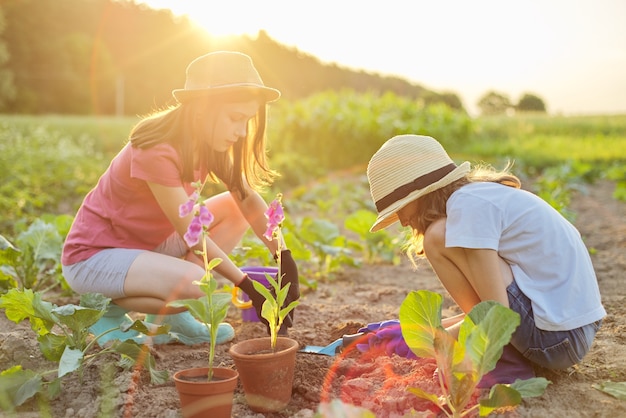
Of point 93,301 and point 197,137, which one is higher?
point 197,137

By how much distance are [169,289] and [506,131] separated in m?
15.9

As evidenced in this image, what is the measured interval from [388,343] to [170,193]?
1033 mm

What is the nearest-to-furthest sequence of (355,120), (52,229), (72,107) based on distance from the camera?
(52,229) → (355,120) → (72,107)

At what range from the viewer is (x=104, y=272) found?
259cm

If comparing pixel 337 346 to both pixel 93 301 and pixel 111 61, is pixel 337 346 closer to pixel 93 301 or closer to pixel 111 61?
pixel 93 301

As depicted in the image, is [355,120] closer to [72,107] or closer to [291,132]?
[291,132]

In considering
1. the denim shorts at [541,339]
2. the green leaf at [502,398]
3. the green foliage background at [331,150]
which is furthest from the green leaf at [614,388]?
the green foliage background at [331,150]

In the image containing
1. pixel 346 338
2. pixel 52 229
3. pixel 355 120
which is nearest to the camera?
pixel 346 338

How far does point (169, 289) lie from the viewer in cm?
251

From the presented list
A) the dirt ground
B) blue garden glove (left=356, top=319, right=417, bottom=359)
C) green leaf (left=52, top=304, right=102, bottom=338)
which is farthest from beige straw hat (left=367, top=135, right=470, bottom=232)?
green leaf (left=52, top=304, right=102, bottom=338)

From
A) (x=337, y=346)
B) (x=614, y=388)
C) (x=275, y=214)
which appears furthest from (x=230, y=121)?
(x=614, y=388)

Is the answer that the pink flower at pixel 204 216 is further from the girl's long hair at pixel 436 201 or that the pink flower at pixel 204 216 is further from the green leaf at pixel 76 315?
the girl's long hair at pixel 436 201

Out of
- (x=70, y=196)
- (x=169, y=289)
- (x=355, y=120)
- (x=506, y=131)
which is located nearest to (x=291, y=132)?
(x=355, y=120)

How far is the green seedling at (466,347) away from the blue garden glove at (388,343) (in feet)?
1.49
